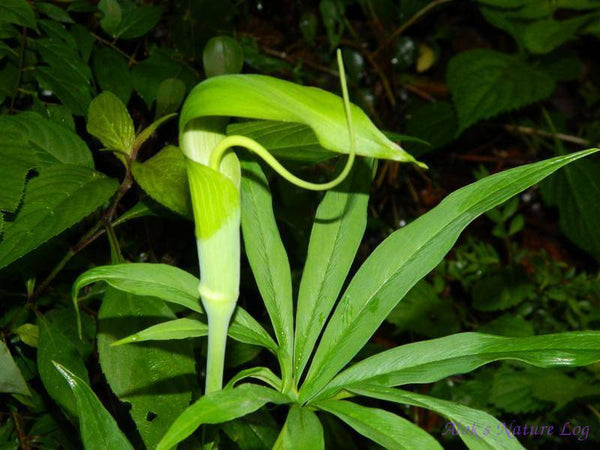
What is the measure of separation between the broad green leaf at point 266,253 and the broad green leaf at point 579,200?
114 centimetres

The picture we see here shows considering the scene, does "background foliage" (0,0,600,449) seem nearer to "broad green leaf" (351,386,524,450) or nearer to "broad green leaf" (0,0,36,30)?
"broad green leaf" (0,0,36,30)

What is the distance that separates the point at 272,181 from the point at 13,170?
1.94 feet

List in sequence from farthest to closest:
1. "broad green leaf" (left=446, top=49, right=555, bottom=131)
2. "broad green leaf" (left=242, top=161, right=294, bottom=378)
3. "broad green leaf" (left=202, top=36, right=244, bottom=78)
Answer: "broad green leaf" (left=446, top=49, right=555, bottom=131) < "broad green leaf" (left=202, top=36, right=244, bottom=78) < "broad green leaf" (left=242, top=161, right=294, bottom=378)

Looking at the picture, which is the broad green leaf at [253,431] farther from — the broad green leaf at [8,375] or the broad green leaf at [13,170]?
the broad green leaf at [13,170]

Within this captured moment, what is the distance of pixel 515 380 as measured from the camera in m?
1.40

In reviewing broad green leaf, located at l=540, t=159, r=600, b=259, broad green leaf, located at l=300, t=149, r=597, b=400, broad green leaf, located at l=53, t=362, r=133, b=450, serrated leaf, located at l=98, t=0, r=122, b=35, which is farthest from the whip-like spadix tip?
broad green leaf, located at l=540, t=159, r=600, b=259

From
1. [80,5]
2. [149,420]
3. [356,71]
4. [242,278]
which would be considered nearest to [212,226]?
[149,420]

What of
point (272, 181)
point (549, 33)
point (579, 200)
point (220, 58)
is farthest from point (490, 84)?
point (220, 58)

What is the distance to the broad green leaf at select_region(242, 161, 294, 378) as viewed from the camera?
653 millimetres

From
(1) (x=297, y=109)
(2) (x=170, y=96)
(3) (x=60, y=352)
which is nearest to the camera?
(1) (x=297, y=109)

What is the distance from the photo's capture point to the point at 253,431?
0.86m

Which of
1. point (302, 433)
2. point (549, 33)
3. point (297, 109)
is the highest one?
point (549, 33)

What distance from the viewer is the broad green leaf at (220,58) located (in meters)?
1.03

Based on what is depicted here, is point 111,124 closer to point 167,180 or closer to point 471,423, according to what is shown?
point 167,180
